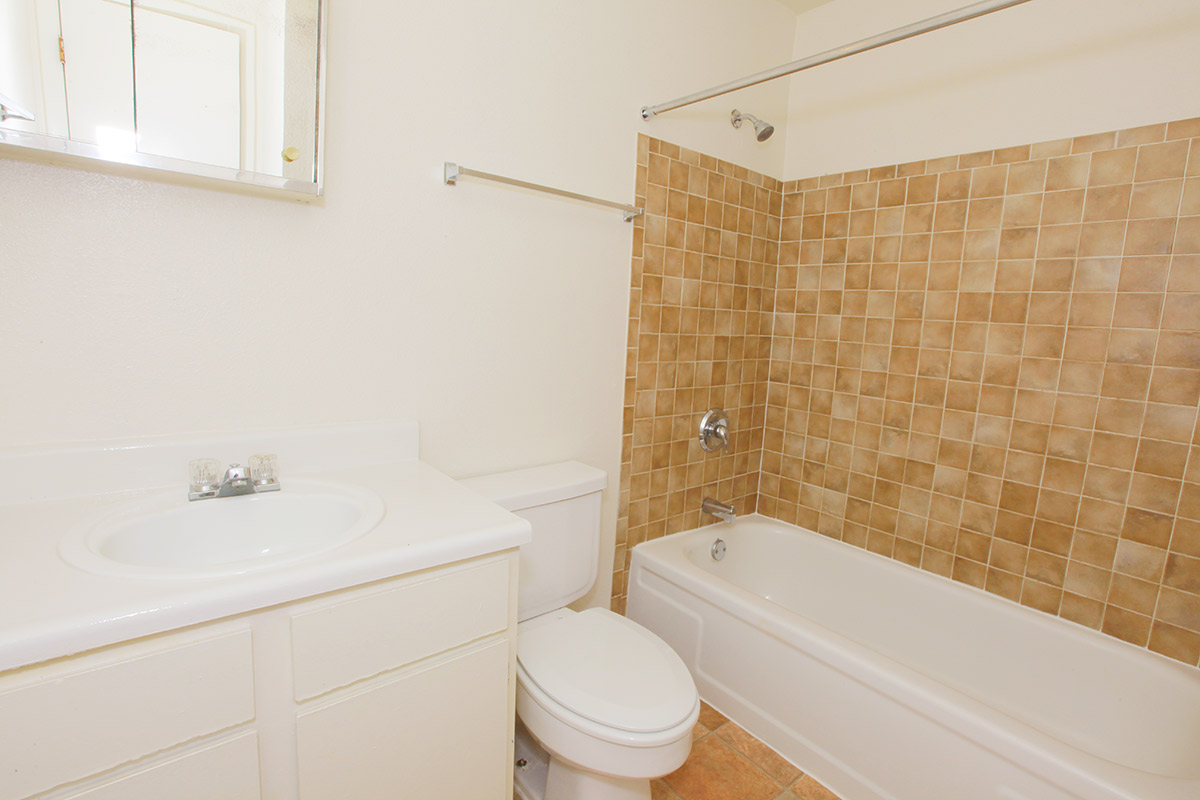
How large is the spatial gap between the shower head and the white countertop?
4.73 feet

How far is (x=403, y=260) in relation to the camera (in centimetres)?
132

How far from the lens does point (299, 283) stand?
1.18m

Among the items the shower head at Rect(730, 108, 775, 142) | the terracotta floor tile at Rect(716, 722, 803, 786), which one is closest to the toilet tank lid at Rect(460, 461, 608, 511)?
the terracotta floor tile at Rect(716, 722, 803, 786)

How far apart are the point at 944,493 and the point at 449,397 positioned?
1623mm

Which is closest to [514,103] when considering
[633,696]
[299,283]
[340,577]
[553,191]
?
[553,191]

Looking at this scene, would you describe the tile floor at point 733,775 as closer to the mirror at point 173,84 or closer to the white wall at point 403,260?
the white wall at point 403,260

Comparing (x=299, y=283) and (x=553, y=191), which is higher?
(x=553, y=191)

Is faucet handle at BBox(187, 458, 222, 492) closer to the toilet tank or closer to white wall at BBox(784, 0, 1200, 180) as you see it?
the toilet tank

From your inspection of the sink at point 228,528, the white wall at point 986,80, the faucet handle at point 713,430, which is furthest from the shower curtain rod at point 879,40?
the sink at point 228,528

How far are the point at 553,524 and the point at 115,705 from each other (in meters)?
0.94

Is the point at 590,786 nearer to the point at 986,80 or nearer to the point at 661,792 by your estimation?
the point at 661,792

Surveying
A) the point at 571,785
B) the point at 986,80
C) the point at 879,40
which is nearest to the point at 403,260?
the point at 879,40

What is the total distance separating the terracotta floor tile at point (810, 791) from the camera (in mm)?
1456

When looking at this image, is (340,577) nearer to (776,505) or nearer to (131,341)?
(131,341)
